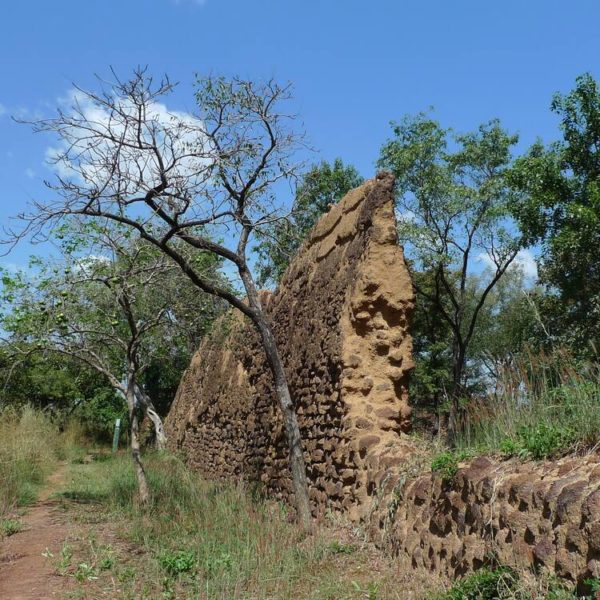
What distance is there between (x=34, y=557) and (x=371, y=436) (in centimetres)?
377

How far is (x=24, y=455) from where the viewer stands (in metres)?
13.0

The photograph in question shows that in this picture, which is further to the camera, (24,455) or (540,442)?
(24,455)

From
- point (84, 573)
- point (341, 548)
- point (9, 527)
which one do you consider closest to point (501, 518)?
point (341, 548)

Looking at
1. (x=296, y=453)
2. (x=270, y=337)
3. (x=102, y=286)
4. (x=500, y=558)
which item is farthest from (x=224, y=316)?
(x=500, y=558)

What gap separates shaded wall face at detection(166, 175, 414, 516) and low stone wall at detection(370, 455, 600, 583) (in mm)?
894

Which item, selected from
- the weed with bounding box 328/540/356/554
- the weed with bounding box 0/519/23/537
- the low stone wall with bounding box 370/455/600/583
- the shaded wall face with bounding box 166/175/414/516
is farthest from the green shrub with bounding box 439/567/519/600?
the weed with bounding box 0/519/23/537

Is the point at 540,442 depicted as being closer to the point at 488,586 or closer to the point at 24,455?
the point at 488,586

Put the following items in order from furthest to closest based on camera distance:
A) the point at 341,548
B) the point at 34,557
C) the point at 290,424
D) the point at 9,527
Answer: the point at 9,527 → the point at 290,424 → the point at 34,557 → the point at 341,548

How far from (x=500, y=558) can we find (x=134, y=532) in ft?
15.4

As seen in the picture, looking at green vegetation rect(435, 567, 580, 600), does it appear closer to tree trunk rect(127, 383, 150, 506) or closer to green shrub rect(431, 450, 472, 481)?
green shrub rect(431, 450, 472, 481)

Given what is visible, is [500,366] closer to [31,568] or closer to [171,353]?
[31,568]

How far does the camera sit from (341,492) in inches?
289

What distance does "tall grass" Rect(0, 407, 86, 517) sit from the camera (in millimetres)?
10859

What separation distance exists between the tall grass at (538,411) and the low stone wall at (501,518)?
0.18 meters
